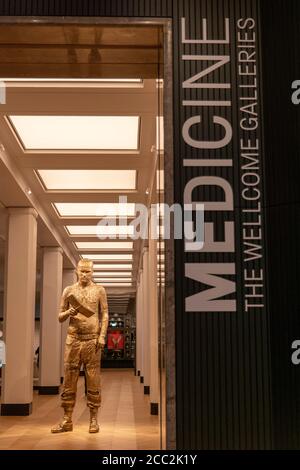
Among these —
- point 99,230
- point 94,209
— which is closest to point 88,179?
point 94,209

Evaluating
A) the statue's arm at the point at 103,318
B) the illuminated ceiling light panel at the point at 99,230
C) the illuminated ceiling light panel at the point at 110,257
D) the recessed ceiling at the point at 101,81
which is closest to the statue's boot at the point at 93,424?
the statue's arm at the point at 103,318

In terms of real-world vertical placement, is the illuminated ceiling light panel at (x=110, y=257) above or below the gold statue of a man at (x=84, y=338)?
above

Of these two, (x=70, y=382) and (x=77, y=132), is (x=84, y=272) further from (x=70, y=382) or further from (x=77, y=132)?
(x=77, y=132)

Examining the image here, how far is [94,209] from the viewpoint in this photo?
16.2 m

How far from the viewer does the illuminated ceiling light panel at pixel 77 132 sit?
9969 millimetres

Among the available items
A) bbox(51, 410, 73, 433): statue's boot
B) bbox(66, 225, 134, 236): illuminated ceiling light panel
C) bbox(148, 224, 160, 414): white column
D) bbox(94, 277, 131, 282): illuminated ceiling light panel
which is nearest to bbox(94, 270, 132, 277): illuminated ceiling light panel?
bbox(94, 277, 131, 282): illuminated ceiling light panel

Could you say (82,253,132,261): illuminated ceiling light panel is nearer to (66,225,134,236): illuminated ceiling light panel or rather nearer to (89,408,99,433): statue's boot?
(66,225,134,236): illuminated ceiling light panel

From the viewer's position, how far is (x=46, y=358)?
18969mm

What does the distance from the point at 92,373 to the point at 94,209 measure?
6.52 metres

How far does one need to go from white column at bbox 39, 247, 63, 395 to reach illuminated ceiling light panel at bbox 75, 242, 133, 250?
210 cm

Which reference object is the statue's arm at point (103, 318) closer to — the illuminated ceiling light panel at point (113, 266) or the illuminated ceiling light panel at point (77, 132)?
the illuminated ceiling light panel at point (77, 132)

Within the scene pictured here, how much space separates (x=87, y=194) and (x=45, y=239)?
5.06 metres

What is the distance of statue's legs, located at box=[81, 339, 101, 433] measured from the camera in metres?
10.3

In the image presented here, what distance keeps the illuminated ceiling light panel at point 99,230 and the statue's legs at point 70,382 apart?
7.83m
